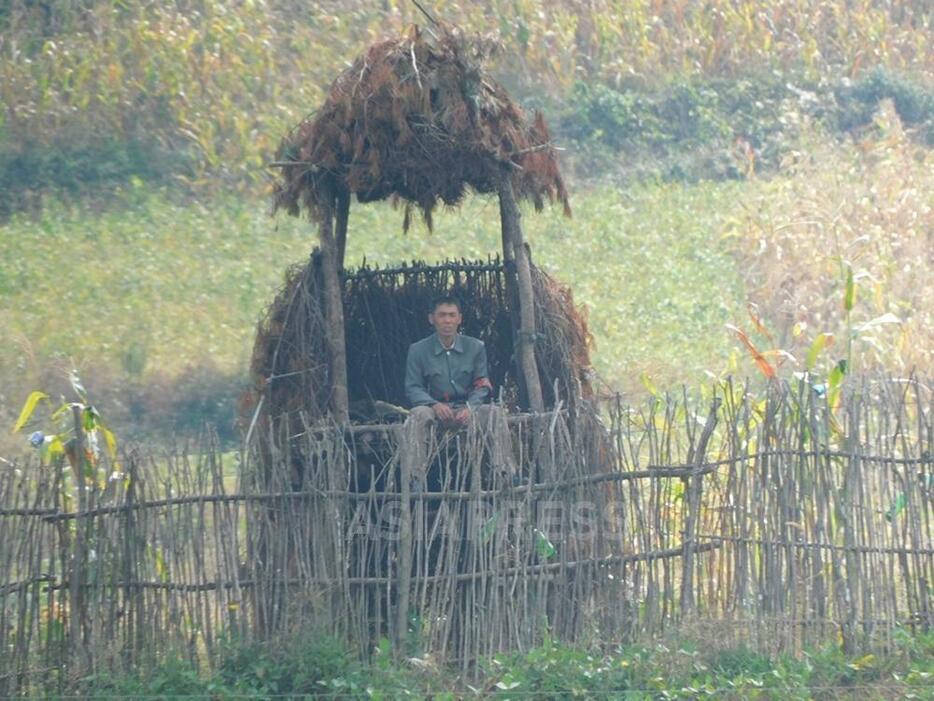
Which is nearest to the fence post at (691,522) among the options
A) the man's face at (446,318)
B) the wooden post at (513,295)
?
the wooden post at (513,295)

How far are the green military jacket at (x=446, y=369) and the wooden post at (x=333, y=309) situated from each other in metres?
0.65

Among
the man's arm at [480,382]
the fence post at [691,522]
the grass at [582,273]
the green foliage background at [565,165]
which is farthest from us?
the green foliage background at [565,165]

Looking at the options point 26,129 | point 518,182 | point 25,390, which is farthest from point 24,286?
point 518,182

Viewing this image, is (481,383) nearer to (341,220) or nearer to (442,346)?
(442,346)

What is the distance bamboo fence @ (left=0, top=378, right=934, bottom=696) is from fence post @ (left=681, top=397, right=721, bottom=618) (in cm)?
1

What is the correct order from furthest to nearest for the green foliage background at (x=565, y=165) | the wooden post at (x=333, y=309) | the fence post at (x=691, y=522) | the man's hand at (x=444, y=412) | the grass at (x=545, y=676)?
the green foliage background at (x=565, y=165) < the wooden post at (x=333, y=309) < the man's hand at (x=444, y=412) < the fence post at (x=691, y=522) < the grass at (x=545, y=676)

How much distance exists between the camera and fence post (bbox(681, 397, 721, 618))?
688 centimetres

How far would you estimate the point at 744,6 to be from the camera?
69.1 ft

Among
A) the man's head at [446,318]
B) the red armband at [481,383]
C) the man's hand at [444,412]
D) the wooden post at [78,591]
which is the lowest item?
the wooden post at [78,591]

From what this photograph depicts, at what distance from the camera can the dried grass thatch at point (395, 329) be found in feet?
26.2

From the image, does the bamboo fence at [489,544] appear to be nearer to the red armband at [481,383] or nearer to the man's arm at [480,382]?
the man's arm at [480,382]

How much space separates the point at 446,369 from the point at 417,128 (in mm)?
1574

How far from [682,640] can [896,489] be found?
4.33 feet

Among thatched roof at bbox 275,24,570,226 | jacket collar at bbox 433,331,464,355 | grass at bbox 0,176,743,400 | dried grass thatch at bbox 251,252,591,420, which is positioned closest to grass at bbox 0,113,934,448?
grass at bbox 0,176,743,400
